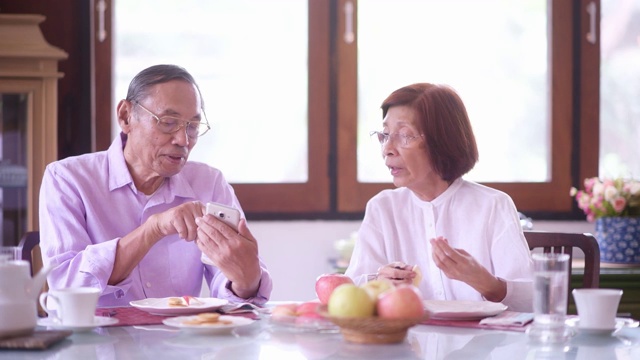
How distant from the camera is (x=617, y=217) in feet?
11.6

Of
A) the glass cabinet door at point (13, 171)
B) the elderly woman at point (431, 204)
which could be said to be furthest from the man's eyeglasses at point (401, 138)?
the glass cabinet door at point (13, 171)

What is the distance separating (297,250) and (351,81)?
0.76 m

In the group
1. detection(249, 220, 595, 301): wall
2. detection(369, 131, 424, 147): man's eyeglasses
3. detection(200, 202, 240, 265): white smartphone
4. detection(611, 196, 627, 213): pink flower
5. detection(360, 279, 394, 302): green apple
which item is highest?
detection(369, 131, 424, 147): man's eyeglasses

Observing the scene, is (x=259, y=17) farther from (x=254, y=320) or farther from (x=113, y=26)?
(x=254, y=320)

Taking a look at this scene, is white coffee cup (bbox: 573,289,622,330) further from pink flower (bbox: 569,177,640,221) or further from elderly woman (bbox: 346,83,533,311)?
pink flower (bbox: 569,177,640,221)

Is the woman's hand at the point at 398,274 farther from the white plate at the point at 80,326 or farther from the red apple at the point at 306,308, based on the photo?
the white plate at the point at 80,326

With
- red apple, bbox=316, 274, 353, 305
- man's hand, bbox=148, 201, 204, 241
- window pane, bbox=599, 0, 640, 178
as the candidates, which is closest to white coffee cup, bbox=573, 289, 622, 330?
red apple, bbox=316, 274, 353, 305

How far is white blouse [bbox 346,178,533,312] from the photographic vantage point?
235 cm

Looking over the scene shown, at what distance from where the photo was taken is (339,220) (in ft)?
12.8

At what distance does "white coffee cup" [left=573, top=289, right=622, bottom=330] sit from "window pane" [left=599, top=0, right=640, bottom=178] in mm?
2388

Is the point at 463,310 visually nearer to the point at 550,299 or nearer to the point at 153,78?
the point at 550,299

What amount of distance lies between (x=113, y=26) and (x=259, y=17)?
0.62 meters

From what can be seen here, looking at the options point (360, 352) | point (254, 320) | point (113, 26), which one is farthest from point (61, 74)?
point (360, 352)

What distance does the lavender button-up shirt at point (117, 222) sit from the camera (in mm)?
2260
